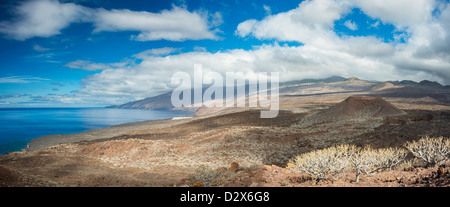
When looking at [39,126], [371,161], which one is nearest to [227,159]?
[371,161]

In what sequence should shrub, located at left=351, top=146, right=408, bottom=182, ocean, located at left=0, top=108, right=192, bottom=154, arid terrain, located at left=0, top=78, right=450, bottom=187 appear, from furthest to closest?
ocean, located at left=0, top=108, right=192, bottom=154
arid terrain, located at left=0, top=78, right=450, bottom=187
shrub, located at left=351, top=146, right=408, bottom=182

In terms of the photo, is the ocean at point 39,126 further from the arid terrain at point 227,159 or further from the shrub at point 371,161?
the shrub at point 371,161

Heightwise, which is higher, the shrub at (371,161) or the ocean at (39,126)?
the shrub at (371,161)

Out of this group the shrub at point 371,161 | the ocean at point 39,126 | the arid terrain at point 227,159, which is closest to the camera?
the shrub at point 371,161

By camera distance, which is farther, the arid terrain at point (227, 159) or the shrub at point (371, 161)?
the arid terrain at point (227, 159)

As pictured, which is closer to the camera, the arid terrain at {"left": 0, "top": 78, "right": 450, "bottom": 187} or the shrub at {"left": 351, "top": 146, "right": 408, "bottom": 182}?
the shrub at {"left": 351, "top": 146, "right": 408, "bottom": 182}

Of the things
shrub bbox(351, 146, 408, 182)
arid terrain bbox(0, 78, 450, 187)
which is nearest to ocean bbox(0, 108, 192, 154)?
arid terrain bbox(0, 78, 450, 187)

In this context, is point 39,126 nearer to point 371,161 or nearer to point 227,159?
point 227,159

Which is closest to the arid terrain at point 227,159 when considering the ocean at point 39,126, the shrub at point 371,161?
the shrub at point 371,161

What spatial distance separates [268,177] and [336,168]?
2195 mm


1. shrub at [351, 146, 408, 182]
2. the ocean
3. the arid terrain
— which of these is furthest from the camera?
the ocean

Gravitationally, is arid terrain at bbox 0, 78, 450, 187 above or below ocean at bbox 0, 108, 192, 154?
above

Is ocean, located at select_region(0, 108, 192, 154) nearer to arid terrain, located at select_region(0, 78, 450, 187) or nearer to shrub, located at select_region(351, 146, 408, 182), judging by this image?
arid terrain, located at select_region(0, 78, 450, 187)

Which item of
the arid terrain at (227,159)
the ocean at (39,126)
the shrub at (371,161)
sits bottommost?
the ocean at (39,126)
